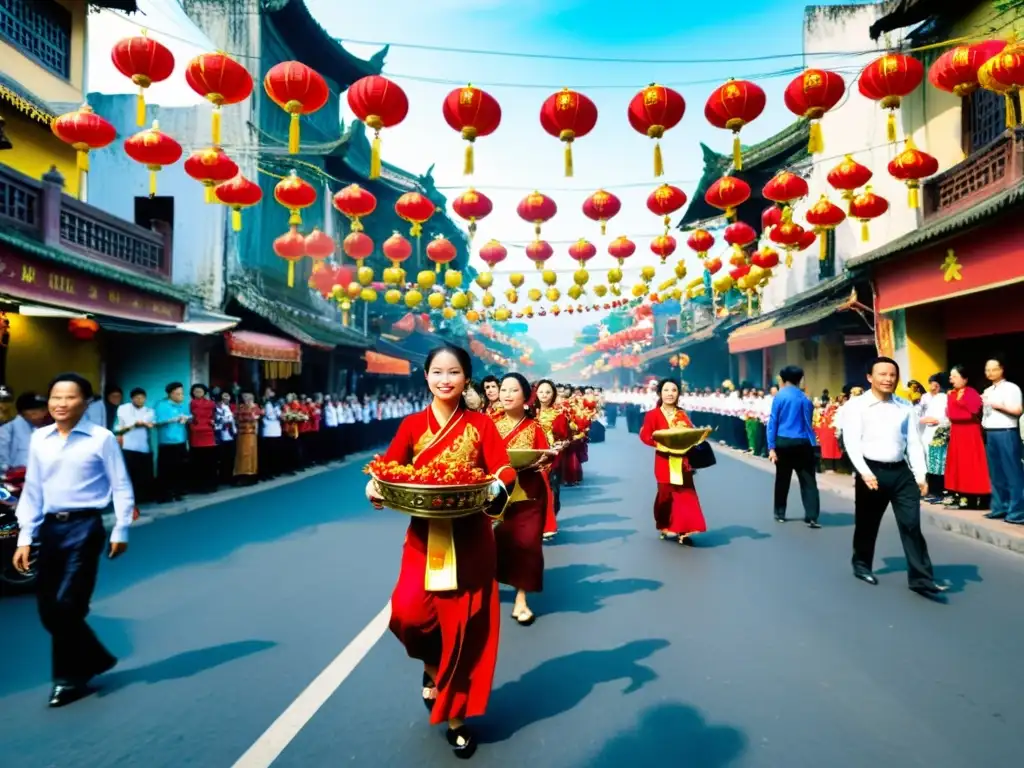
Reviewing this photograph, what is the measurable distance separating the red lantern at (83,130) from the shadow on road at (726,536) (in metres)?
7.88

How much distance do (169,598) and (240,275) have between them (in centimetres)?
1241

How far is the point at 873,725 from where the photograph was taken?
3191 millimetres

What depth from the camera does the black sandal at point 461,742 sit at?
116 inches

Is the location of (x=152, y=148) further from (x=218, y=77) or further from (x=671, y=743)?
(x=671, y=743)

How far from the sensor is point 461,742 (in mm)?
2953

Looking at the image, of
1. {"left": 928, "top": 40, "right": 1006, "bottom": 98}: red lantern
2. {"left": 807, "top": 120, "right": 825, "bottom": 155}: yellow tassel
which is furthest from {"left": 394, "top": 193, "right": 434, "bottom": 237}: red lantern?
{"left": 928, "top": 40, "right": 1006, "bottom": 98}: red lantern

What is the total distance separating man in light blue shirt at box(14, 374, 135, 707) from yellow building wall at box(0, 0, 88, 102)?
10.8 metres

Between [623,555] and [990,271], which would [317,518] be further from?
[990,271]

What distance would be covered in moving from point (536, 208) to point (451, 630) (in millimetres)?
9339

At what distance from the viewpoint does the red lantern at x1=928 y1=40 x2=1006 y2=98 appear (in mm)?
7203

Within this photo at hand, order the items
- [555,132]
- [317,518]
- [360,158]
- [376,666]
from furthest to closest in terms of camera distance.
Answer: [360,158]
[317,518]
[555,132]
[376,666]

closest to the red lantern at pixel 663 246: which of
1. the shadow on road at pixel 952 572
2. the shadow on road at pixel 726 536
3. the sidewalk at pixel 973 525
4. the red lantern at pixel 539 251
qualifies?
the red lantern at pixel 539 251

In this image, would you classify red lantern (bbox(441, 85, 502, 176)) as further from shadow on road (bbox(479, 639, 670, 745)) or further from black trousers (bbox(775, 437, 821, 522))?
shadow on road (bbox(479, 639, 670, 745))

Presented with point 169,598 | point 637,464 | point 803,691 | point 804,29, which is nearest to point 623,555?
point 803,691
